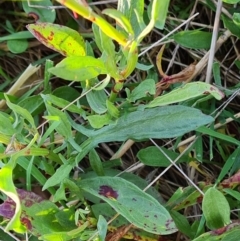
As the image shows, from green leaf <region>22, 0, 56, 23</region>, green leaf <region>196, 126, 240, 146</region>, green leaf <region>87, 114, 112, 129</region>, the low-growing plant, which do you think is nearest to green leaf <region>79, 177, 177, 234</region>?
the low-growing plant

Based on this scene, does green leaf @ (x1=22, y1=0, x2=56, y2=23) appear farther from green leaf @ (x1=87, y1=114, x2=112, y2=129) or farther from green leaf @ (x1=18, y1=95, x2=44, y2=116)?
green leaf @ (x1=87, y1=114, x2=112, y2=129)

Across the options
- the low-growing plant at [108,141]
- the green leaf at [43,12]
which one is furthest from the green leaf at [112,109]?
the green leaf at [43,12]

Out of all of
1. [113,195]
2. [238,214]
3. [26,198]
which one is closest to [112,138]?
[113,195]

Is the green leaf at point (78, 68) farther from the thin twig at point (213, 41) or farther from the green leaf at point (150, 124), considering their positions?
the thin twig at point (213, 41)

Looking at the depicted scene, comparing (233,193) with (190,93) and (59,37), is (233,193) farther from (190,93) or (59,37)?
(59,37)

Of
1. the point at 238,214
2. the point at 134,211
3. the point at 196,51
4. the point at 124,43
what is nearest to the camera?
the point at 124,43

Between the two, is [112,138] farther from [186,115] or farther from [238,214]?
[238,214]
